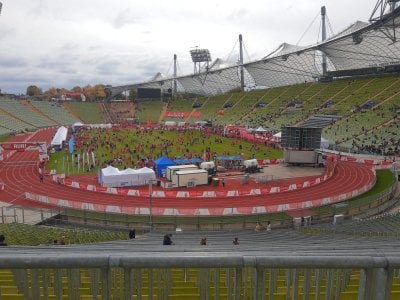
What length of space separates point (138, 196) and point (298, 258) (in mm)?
24970

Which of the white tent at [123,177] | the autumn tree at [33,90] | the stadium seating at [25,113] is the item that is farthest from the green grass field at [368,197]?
the autumn tree at [33,90]

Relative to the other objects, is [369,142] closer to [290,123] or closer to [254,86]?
[290,123]

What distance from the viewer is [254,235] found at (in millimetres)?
17109

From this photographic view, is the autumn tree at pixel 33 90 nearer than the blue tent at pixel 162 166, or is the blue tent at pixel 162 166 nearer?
the blue tent at pixel 162 166

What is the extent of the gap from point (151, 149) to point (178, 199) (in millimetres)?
23975

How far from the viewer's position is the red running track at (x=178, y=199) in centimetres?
2550

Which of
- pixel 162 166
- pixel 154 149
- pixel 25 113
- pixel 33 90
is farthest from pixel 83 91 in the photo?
pixel 162 166

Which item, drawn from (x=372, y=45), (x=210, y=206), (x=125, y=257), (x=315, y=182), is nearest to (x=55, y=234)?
(x=210, y=206)

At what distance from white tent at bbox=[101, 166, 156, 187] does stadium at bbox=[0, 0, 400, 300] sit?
0.10 meters

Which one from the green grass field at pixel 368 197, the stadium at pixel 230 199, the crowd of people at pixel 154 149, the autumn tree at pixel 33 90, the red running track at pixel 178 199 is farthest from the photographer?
the autumn tree at pixel 33 90

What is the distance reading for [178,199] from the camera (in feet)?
86.4

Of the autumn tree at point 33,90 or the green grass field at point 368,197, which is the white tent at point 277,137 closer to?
the green grass field at point 368,197

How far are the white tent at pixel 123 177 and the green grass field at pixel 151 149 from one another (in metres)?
7.87

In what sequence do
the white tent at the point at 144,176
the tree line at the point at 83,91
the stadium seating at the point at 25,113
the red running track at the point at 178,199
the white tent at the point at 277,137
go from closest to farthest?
1. the red running track at the point at 178,199
2. the white tent at the point at 144,176
3. the white tent at the point at 277,137
4. the stadium seating at the point at 25,113
5. the tree line at the point at 83,91
